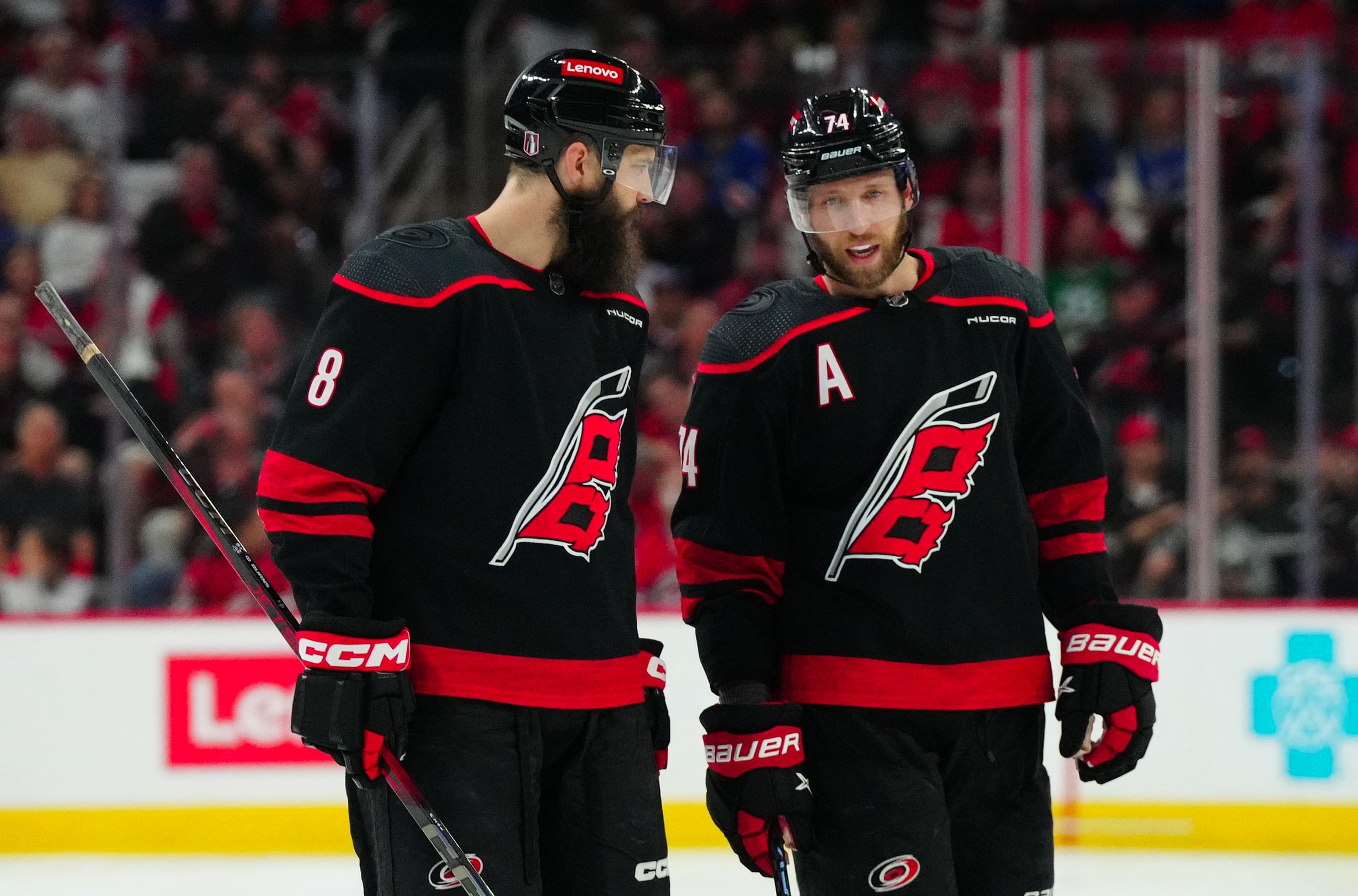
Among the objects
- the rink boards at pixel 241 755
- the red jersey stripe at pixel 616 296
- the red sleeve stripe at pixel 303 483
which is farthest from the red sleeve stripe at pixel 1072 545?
the rink boards at pixel 241 755

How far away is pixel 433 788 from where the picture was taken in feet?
6.76

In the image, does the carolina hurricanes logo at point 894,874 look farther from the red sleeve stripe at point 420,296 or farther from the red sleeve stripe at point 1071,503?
the red sleeve stripe at point 420,296

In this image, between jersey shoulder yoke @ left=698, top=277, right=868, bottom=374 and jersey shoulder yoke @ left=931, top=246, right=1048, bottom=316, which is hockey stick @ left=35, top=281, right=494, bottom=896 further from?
jersey shoulder yoke @ left=931, top=246, right=1048, bottom=316

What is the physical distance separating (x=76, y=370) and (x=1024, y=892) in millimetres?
4603

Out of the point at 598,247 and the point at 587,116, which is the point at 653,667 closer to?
the point at 598,247

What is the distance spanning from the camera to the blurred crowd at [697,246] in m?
5.50

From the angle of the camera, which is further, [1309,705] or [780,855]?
[1309,705]

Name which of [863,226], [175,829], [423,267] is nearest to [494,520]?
[423,267]

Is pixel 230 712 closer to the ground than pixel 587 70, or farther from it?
closer to the ground

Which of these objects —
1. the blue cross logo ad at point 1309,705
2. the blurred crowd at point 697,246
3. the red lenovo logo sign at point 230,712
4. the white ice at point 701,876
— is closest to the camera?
the white ice at point 701,876

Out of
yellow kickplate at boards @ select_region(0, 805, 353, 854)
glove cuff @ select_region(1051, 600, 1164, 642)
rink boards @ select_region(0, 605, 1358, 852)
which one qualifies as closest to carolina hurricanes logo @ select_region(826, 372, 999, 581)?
glove cuff @ select_region(1051, 600, 1164, 642)

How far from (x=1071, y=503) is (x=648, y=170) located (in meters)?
0.73

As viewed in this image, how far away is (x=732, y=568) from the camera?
237 centimetres

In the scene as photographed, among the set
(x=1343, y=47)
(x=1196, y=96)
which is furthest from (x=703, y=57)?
(x=1343, y=47)
